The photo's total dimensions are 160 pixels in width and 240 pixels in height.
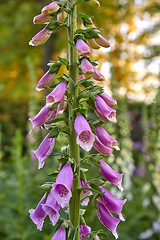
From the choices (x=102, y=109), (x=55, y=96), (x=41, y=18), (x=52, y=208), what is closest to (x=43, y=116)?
(x=55, y=96)

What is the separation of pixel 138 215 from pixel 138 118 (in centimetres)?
647

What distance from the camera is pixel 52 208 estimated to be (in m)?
1.17

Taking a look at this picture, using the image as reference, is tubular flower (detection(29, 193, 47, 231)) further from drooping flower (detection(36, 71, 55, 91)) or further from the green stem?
drooping flower (detection(36, 71, 55, 91))

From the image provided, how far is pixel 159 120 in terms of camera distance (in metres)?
4.42

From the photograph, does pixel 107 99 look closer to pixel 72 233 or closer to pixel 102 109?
pixel 102 109

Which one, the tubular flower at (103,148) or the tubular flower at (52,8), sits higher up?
the tubular flower at (52,8)

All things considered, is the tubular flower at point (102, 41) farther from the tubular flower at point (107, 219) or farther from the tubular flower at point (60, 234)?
the tubular flower at point (60, 234)

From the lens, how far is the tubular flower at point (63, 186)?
113 centimetres

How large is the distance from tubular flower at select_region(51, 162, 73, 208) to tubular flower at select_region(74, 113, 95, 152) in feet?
0.37

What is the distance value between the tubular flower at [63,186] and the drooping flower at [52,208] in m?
0.04

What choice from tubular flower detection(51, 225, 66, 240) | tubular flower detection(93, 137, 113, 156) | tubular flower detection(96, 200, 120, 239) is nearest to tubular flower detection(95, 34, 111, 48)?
tubular flower detection(93, 137, 113, 156)

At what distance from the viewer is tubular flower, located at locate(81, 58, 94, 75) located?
123cm

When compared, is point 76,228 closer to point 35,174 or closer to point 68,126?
point 68,126

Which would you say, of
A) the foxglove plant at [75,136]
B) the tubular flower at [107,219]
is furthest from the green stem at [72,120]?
the tubular flower at [107,219]
